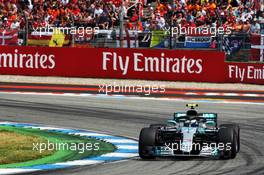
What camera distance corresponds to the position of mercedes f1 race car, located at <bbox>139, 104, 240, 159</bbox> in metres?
12.6

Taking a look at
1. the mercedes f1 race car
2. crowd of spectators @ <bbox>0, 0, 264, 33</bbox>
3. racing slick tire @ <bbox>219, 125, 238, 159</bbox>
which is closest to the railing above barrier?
crowd of spectators @ <bbox>0, 0, 264, 33</bbox>

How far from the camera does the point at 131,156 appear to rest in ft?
43.1

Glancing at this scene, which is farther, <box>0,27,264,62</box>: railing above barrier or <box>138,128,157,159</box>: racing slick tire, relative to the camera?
<box>0,27,264,62</box>: railing above barrier

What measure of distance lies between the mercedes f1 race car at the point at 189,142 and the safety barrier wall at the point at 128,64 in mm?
15699

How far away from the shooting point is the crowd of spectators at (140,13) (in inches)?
1228

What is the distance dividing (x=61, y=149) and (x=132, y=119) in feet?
17.5

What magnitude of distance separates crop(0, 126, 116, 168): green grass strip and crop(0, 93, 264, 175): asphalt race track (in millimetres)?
904

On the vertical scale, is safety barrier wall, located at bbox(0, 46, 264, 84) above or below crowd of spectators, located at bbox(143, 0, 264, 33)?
below

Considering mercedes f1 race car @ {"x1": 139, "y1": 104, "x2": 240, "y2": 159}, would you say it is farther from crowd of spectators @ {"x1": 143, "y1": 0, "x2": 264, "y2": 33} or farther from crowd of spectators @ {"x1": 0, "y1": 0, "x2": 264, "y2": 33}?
crowd of spectators @ {"x1": 143, "y1": 0, "x2": 264, "y2": 33}

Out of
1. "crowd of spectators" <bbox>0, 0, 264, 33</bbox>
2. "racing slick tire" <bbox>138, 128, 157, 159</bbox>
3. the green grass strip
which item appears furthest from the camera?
"crowd of spectators" <bbox>0, 0, 264, 33</bbox>

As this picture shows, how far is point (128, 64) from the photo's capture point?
29688 mm

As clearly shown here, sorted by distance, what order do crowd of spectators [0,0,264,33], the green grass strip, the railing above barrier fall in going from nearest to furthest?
1. the green grass strip
2. the railing above barrier
3. crowd of spectators [0,0,264,33]

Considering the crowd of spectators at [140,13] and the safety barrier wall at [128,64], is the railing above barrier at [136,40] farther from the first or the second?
the crowd of spectators at [140,13]

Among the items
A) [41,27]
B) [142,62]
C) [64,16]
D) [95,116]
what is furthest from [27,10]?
[95,116]
